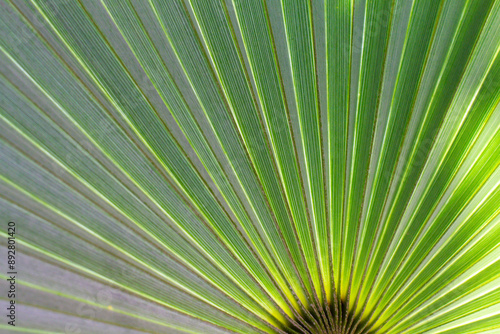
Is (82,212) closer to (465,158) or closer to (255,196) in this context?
(255,196)

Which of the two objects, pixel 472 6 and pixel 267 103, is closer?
pixel 472 6

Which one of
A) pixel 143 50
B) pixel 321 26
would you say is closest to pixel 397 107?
pixel 321 26

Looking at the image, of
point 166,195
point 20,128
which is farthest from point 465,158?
point 20,128

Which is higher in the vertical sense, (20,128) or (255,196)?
(255,196)

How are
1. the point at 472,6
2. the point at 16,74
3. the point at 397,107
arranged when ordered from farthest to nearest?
the point at 397,107 < the point at 472,6 < the point at 16,74

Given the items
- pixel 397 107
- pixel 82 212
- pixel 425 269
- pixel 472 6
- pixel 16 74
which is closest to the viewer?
pixel 16 74

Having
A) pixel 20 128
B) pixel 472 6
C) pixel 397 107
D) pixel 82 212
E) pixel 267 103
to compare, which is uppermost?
pixel 472 6

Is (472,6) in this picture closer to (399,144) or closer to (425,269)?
(399,144)
